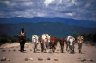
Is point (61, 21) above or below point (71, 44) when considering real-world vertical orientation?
above

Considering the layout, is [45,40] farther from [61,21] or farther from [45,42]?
[61,21]

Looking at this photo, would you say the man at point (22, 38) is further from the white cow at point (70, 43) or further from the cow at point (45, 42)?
the white cow at point (70, 43)

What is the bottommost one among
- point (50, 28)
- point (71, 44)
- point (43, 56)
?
point (43, 56)

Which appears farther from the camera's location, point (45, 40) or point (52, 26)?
point (45, 40)

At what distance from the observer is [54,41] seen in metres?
6.70

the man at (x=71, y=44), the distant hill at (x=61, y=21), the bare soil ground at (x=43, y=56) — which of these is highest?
the distant hill at (x=61, y=21)

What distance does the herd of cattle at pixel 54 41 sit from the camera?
665cm

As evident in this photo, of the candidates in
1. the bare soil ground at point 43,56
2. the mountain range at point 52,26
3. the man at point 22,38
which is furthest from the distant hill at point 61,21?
the bare soil ground at point 43,56

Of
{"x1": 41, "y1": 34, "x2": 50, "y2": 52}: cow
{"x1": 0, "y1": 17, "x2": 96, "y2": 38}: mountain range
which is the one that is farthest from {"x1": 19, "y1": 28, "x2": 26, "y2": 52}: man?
{"x1": 41, "y1": 34, "x2": 50, "y2": 52}: cow

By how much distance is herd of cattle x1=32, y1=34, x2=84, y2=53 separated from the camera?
6652 mm

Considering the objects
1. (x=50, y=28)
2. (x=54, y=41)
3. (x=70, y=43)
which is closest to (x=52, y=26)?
(x=50, y=28)

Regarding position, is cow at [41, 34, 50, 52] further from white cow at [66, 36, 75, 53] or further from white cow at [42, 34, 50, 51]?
white cow at [66, 36, 75, 53]

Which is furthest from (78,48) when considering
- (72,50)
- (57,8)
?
(57,8)

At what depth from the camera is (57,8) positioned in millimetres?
6648
